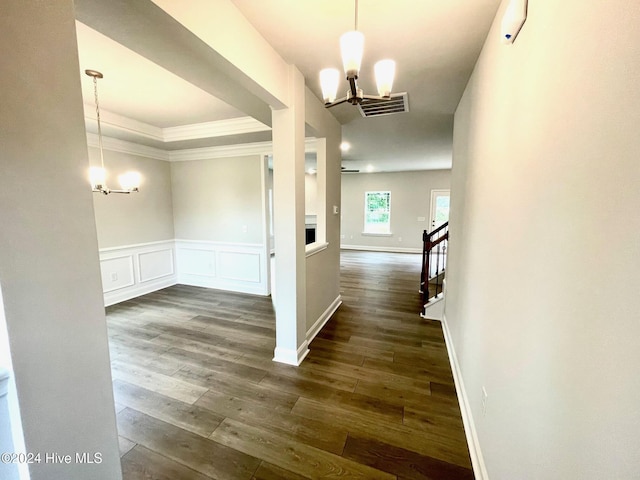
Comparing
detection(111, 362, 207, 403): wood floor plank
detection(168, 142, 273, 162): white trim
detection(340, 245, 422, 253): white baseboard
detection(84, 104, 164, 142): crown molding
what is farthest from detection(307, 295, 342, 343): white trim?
detection(340, 245, 422, 253): white baseboard

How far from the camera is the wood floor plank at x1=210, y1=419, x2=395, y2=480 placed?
1.47 meters

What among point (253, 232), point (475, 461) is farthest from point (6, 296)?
point (253, 232)

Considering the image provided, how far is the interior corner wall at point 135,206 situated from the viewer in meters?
3.85

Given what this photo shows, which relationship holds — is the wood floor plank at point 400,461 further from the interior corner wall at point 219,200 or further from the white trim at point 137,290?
the white trim at point 137,290

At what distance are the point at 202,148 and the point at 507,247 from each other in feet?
15.1

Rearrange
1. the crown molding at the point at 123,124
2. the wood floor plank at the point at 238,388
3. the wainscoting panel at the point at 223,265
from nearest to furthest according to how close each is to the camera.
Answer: the wood floor plank at the point at 238,388 < the crown molding at the point at 123,124 < the wainscoting panel at the point at 223,265

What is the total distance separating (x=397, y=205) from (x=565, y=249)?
315 inches

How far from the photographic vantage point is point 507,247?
1.23 meters

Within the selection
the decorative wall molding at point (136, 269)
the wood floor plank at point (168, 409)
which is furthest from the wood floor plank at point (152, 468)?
the decorative wall molding at point (136, 269)

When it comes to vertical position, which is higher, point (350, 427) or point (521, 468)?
point (521, 468)

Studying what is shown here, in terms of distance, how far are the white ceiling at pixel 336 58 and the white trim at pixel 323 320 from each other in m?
2.44

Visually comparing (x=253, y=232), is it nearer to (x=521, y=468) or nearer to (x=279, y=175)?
(x=279, y=175)

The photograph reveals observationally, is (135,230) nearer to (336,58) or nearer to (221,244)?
(221,244)

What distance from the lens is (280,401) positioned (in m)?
2.02
